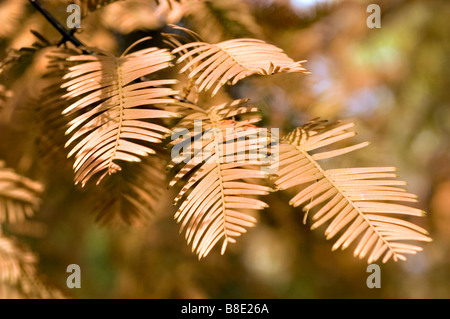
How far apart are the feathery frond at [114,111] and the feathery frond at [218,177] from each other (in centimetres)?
3

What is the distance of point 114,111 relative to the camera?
1.07 feet

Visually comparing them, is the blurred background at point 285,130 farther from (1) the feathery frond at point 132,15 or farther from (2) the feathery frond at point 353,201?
(2) the feathery frond at point 353,201

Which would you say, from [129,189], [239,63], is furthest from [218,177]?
[129,189]

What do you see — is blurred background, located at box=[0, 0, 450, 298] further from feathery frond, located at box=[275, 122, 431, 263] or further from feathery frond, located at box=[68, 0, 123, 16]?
feathery frond, located at box=[275, 122, 431, 263]

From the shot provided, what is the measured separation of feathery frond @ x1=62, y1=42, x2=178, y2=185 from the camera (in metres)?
0.30

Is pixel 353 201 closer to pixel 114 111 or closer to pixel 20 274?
pixel 114 111

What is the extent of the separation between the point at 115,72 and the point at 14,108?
46 cm

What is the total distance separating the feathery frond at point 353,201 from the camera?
0.95 feet

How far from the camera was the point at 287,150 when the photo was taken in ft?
1.17

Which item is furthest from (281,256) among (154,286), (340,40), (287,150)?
(287,150)

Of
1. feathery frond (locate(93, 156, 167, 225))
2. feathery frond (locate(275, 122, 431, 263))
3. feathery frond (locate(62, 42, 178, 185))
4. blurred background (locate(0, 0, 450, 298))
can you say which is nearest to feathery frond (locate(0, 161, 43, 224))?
blurred background (locate(0, 0, 450, 298))

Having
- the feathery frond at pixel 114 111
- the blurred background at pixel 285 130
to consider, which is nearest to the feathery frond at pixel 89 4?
the blurred background at pixel 285 130

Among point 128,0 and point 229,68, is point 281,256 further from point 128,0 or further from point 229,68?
point 229,68

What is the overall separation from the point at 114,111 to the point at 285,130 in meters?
0.31
